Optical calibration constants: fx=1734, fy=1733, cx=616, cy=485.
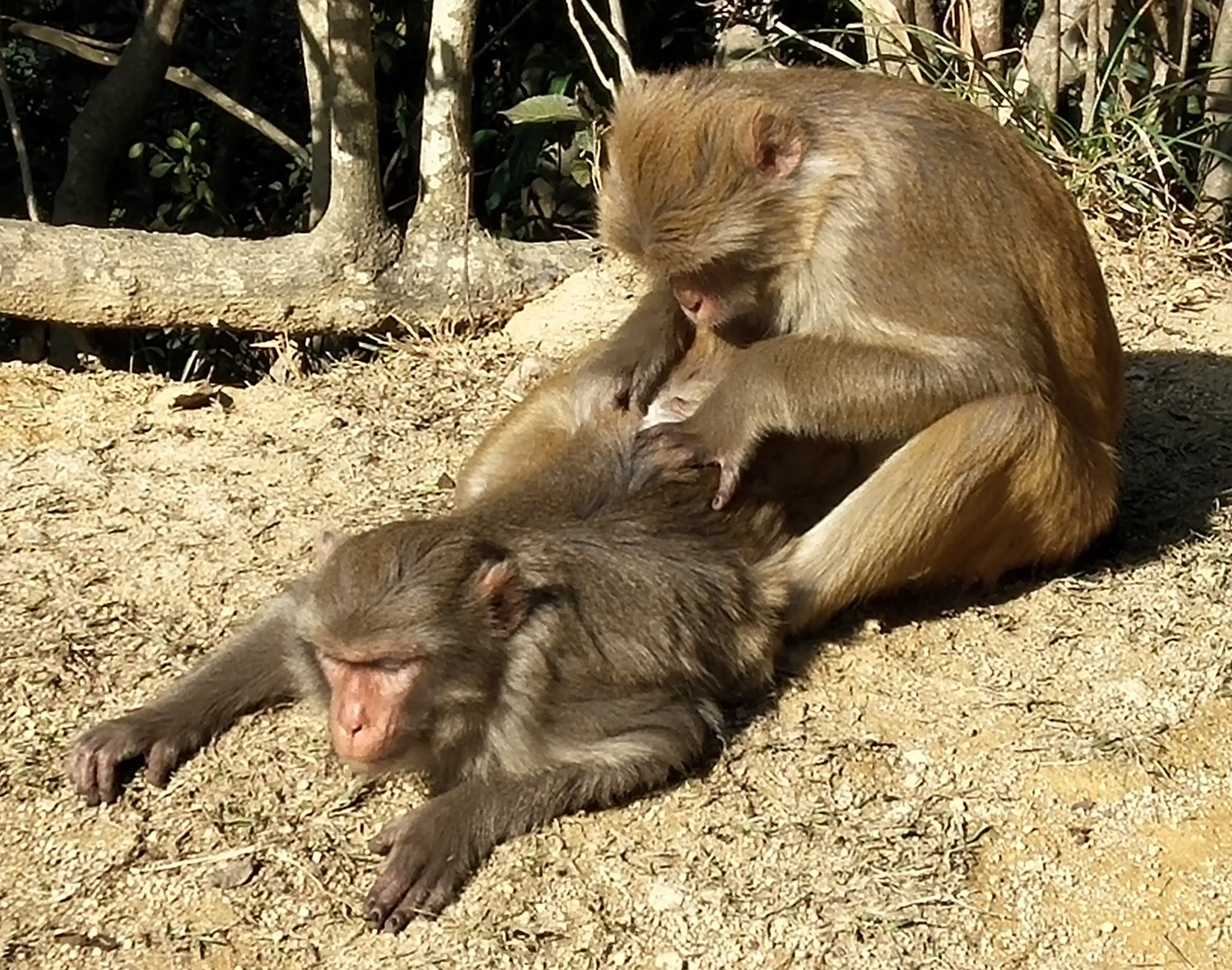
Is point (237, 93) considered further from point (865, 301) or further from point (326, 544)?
point (865, 301)

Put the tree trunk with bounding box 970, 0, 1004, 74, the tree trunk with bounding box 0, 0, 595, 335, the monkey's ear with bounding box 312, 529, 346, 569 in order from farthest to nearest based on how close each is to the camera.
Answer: the tree trunk with bounding box 970, 0, 1004, 74, the tree trunk with bounding box 0, 0, 595, 335, the monkey's ear with bounding box 312, 529, 346, 569

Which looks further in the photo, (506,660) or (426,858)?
(506,660)

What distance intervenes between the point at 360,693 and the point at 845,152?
84.0 inches

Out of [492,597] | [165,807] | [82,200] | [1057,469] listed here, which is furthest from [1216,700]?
[82,200]

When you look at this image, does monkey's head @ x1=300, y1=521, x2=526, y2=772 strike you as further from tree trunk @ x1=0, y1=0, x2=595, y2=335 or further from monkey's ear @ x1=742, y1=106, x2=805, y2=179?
tree trunk @ x1=0, y1=0, x2=595, y2=335

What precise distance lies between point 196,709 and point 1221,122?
19.0 feet

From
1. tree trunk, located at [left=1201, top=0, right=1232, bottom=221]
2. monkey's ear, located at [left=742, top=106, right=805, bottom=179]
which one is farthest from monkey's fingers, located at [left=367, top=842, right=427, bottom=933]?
tree trunk, located at [left=1201, top=0, right=1232, bottom=221]

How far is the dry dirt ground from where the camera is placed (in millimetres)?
4258

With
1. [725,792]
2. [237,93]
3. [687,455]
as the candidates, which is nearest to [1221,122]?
[687,455]

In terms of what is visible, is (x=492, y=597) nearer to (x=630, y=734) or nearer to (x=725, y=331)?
(x=630, y=734)

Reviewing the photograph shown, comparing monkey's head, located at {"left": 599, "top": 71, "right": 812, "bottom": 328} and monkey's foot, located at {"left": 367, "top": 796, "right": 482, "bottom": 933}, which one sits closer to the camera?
monkey's foot, located at {"left": 367, "top": 796, "right": 482, "bottom": 933}

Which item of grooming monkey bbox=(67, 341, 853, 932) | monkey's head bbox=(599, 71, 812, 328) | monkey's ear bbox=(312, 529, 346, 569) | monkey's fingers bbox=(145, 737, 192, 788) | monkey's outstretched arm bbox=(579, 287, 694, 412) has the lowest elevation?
monkey's fingers bbox=(145, 737, 192, 788)

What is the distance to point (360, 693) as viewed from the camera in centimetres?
443

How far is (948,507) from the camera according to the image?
5.04 meters
